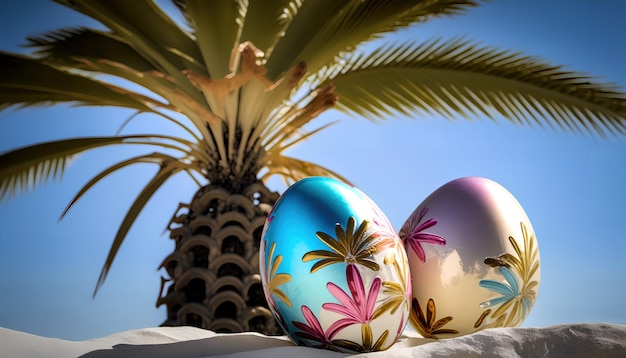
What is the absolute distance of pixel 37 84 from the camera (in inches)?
137

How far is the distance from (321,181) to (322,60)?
2193 mm

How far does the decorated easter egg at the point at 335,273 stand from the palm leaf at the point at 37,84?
2.10 metres

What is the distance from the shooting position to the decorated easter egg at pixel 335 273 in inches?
63.6

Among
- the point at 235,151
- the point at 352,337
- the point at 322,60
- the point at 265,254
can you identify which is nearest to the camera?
the point at 352,337

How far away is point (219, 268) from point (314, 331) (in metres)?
1.53

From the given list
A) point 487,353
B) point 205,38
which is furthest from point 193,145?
point 487,353

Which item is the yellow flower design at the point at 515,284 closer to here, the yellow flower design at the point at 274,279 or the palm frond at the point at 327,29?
the yellow flower design at the point at 274,279

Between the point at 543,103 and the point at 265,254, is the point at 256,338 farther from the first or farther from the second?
the point at 543,103

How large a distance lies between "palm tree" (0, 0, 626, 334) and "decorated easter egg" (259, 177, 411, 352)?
50.3 inches

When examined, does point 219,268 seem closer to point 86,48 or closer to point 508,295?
point 508,295

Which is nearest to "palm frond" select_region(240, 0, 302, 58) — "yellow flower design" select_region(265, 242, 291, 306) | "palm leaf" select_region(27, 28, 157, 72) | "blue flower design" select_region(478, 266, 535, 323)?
"palm leaf" select_region(27, 28, 157, 72)

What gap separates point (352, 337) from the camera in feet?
5.37

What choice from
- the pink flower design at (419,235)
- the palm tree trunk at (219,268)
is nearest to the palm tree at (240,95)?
the palm tree trunk at (219,268)

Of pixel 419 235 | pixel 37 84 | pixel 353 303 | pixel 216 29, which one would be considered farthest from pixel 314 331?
pixel 37 84
